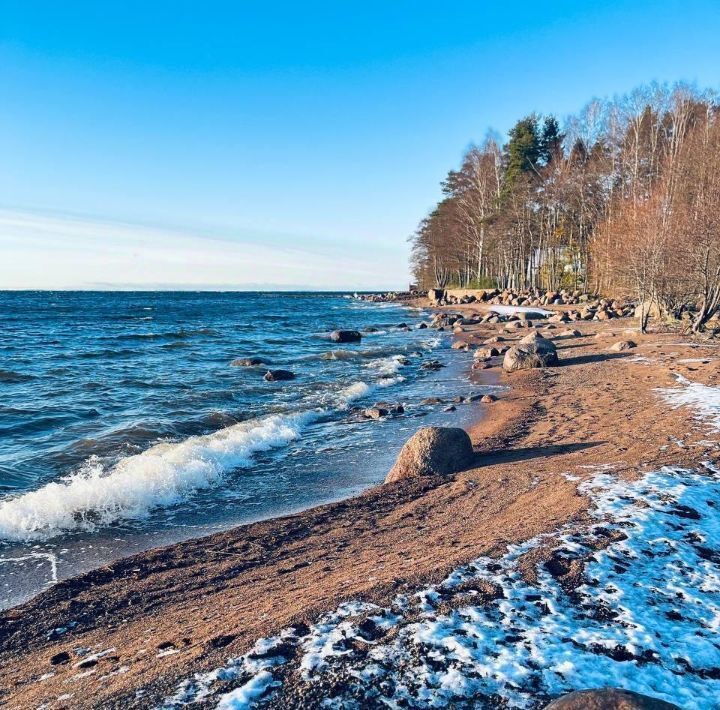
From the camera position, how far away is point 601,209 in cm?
4184

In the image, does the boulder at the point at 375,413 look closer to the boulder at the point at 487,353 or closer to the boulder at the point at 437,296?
the boulder at the point at 487,353

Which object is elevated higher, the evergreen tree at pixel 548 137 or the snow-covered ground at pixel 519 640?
the evergreen tree at pixel 548 137

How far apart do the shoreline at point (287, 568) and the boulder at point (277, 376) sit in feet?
34.4

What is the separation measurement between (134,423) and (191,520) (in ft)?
20.2

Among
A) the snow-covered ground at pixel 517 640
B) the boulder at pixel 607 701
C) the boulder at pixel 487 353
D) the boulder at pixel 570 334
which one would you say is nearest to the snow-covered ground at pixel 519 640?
the snow-covered ground at pixel 517 640

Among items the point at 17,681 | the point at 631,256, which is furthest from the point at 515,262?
the point at 17,681

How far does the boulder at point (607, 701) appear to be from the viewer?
2607 mm

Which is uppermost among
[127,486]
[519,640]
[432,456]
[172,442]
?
[519,640]

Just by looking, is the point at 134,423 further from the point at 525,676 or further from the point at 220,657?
the point at 525,676

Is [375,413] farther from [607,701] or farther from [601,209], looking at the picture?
[601,209]

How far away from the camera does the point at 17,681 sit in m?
3.66

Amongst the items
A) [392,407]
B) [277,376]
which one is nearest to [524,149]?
[277,376]

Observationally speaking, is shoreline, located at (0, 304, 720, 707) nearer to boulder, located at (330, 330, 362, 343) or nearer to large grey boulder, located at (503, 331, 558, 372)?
large grey boulder, located at (503, 331, 558, 372)

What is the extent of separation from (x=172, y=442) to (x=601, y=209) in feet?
136
